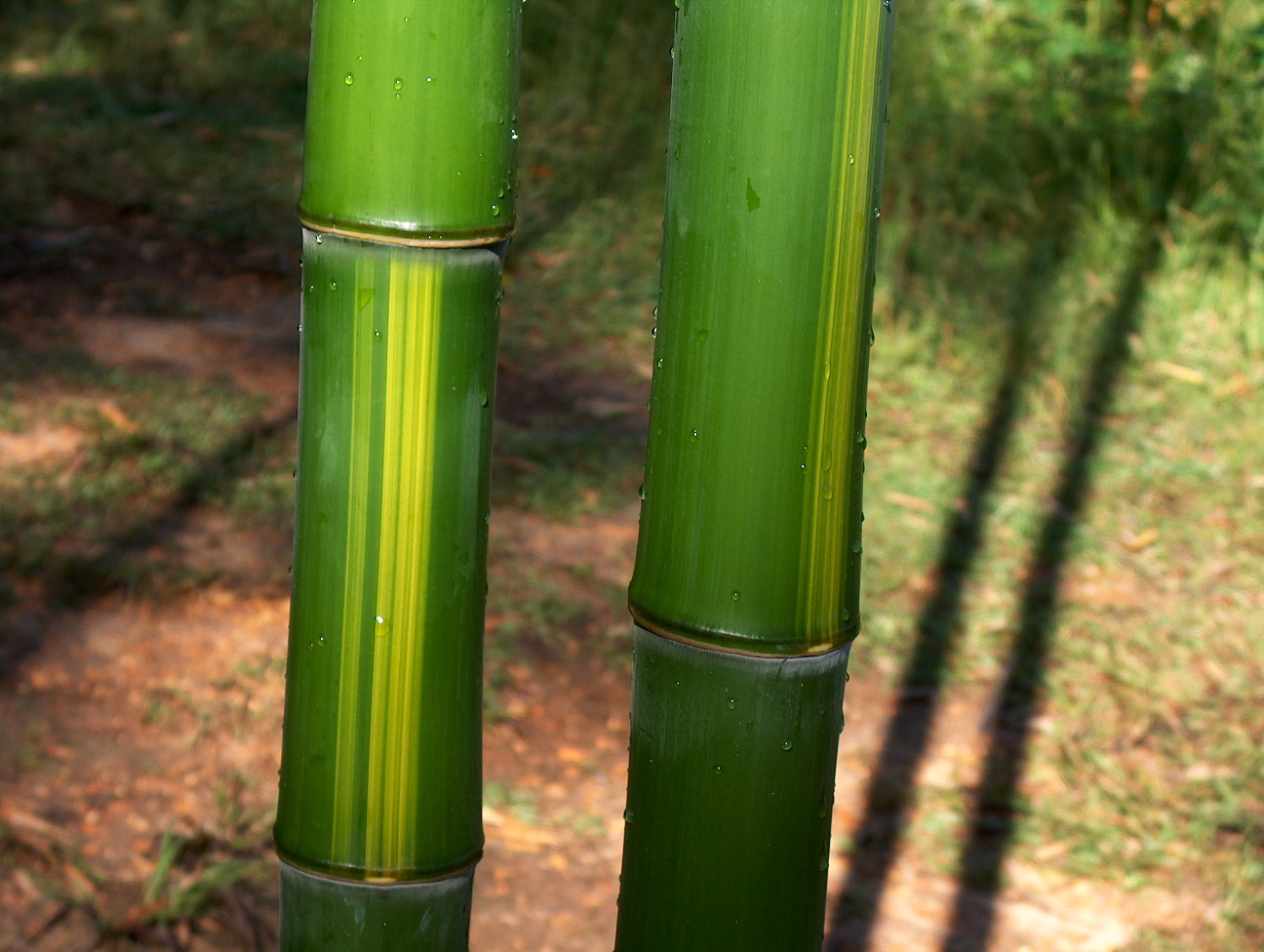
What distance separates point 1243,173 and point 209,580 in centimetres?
280

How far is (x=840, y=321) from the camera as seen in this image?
0.80 m

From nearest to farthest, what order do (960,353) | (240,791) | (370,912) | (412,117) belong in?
1. (412,117)
2. (370,912)
3. (240,791)
4. (960,353)

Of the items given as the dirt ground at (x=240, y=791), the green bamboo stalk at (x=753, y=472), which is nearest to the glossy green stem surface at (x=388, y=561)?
the green bamboo stalk at (x=753, y=472)

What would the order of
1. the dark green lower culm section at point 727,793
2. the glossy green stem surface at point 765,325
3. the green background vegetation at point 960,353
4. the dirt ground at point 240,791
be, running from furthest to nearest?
the green background vegetation at point 960,353, the dirt ground at point 240,791, the dark green lower culm section at point 727,793, the glossy green stem surface at point 765,325

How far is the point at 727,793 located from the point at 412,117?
41 centimetres

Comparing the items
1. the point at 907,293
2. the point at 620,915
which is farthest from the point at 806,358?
the point at 907,293

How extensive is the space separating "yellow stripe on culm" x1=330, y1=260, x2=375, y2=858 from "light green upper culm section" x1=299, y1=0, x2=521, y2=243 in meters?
0.04

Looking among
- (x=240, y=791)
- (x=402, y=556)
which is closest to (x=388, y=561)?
(x=402, y=556)

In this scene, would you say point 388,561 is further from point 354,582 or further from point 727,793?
point 727,793

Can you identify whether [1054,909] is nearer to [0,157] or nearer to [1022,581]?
[1022,581]

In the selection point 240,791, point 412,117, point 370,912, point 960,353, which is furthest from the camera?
point 960,353

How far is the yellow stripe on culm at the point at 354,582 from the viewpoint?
834 mm

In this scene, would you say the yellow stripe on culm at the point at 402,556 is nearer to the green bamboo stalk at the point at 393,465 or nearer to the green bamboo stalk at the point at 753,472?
the green bamboo stalk at the point at 393,465

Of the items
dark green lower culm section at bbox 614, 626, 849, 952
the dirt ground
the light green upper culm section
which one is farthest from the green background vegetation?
the light green upper culm section
